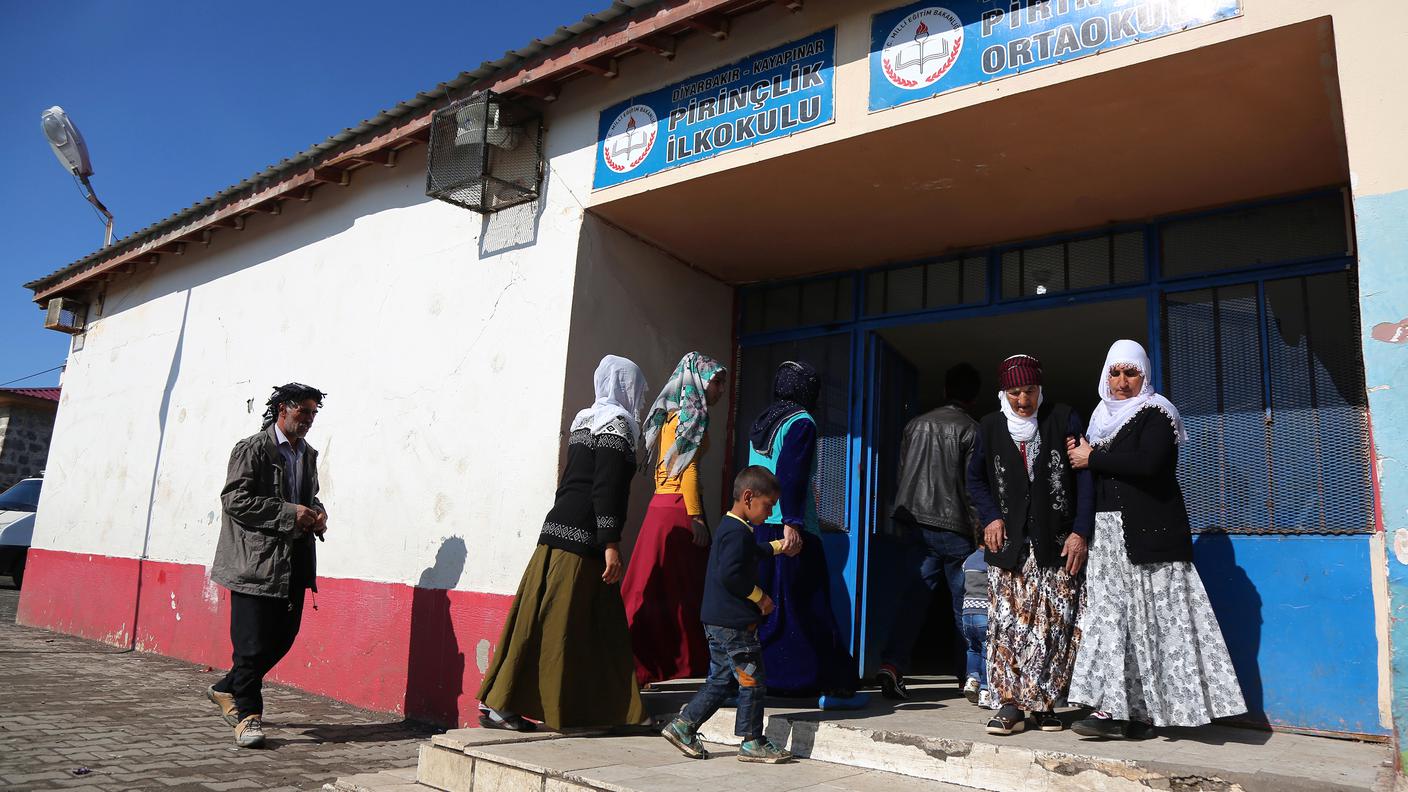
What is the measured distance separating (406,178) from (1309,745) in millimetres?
6239

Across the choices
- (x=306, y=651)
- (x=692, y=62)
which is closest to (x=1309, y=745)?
(x=692, y=62)

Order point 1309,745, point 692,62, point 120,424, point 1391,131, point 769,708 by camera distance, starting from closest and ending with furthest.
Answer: point 1391,131
point 1309,745
point 769,708
point 692,62
point 120,424

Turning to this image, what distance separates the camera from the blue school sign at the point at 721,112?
4750mm

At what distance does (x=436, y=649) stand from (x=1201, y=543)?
4184 millimetres

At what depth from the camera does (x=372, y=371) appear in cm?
659

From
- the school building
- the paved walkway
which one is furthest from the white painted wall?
the paved walkway

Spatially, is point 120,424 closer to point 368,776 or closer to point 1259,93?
point 368,776

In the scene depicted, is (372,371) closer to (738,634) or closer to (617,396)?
(617,396)

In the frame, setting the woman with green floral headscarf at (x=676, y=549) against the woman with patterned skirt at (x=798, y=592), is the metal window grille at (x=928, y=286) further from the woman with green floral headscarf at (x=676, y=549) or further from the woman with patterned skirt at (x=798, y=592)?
the woman with patterned skirt at (x=798, y=592)

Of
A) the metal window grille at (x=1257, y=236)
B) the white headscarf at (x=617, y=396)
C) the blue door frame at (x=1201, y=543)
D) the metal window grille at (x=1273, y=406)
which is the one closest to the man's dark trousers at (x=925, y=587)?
the blue door frame at (x=1201, y=543)

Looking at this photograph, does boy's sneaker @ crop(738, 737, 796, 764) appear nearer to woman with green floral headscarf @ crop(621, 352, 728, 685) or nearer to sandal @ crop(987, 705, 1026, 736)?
sandal @ crop(987, 705, 1026, 736)

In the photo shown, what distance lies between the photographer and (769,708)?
4.31m

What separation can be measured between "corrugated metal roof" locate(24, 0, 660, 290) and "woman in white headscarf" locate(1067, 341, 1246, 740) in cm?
335

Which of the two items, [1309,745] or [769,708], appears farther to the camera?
[769,708]
